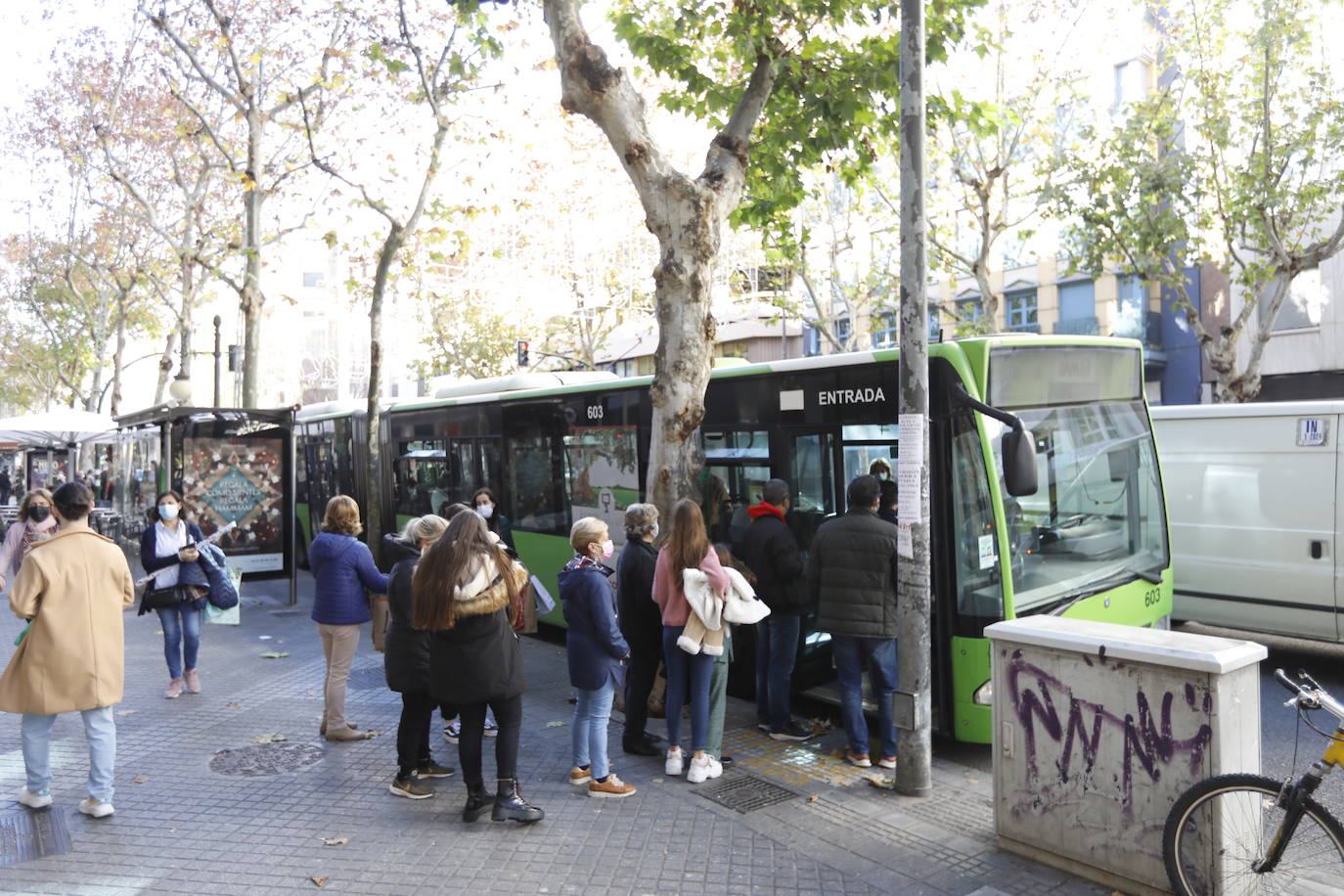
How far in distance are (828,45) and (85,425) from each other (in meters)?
17.1

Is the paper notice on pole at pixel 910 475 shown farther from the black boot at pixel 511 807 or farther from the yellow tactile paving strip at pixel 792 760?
the black boot at pixel 511 807

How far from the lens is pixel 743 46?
314 inches

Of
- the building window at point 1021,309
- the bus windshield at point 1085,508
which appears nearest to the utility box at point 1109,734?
the bus windshield at point 1085,508

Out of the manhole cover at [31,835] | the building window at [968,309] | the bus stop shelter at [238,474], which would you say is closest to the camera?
the manhole cover at [31,835]

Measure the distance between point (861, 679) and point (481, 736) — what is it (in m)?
2.32

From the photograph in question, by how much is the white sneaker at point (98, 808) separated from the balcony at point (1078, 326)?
2645 cm

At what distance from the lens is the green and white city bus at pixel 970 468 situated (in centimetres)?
630

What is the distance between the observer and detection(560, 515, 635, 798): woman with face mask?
5746 mm

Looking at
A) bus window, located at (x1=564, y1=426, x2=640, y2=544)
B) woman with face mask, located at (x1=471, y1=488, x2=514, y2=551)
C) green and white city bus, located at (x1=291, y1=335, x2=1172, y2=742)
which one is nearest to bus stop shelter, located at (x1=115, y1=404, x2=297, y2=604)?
woman with face mask, located at (x1=471, y1=488, x2=514, y2=551)

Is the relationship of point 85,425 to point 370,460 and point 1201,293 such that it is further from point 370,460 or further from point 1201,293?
point 1201,293

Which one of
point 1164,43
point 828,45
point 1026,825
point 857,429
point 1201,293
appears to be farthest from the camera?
point 1201,293

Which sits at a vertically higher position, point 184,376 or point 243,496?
point 184,376

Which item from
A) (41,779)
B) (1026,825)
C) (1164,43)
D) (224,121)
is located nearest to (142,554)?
(41,779)

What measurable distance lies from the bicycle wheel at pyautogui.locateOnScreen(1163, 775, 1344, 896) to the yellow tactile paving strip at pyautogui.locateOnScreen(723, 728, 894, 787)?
2.15 meters
